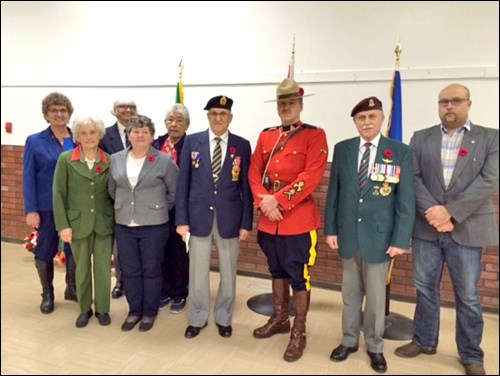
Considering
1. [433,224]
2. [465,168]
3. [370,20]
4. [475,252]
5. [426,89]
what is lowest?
[475,252]

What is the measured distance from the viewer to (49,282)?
3.18 meters

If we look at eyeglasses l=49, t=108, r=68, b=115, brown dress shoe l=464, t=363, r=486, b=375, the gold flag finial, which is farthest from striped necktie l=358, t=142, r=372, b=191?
eyeglasses l=49, t=108, r=68, b=115

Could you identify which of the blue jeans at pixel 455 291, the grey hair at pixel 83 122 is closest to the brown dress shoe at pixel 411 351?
the blue jeans at pixel 455 291

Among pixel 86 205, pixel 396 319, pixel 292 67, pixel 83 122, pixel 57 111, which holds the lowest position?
pixel 396 319

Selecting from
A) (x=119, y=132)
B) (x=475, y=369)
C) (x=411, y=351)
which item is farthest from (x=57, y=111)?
(x=475, y=369)

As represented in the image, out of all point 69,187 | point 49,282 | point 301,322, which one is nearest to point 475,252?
point 301,322

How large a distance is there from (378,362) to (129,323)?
1.72 m

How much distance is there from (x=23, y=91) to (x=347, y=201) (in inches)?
183

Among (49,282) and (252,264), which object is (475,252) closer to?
(252,264)

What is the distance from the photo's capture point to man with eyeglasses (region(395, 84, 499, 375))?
7.36 feet

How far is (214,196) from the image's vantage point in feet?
8.59

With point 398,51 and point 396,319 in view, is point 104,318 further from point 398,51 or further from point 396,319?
point 398,51

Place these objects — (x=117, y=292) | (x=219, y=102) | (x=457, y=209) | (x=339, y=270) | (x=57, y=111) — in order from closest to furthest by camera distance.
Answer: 1. (x=457, y=209)
2. (x=219, y=102)
3. (x=57, y=111)
4. (x=117, y=292)
5. (x=339, y=270)

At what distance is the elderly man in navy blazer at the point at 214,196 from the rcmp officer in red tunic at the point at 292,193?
161 millimetres
